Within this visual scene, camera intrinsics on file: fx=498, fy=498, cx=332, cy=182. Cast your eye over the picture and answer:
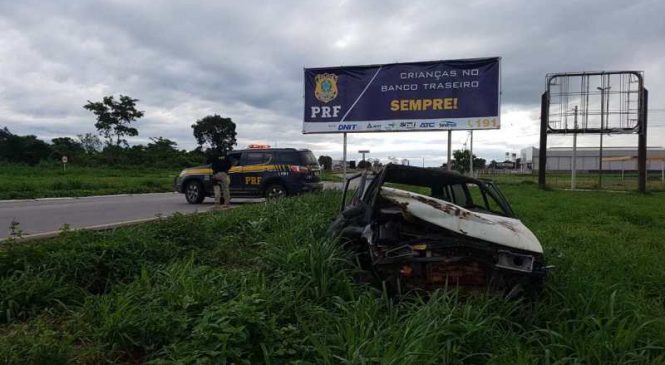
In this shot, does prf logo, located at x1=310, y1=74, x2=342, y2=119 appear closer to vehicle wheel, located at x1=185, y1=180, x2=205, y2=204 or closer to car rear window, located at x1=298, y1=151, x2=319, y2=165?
car rear window, located at x1=298, y1=151, x2=319, y2=165

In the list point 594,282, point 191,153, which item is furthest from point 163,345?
point 191,153

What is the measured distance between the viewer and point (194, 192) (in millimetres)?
15461

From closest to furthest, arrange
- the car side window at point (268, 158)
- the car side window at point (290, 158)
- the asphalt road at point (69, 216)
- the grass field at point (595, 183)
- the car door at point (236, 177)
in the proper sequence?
1. the asphalt road at point (69, 216)
2. the car side window at point (290, 158)
3. the car side window at point (268, 158)
4. the car door at point (236, 177)
5. the grass field at point (595, 183)

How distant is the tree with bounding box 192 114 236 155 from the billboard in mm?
66242

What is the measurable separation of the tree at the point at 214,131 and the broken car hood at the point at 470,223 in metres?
77.9

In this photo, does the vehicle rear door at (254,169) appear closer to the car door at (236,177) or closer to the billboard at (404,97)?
the car door at (236,177)

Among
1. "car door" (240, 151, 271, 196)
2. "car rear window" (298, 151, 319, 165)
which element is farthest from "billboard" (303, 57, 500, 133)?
"car door" (240, 151, 271, 196)

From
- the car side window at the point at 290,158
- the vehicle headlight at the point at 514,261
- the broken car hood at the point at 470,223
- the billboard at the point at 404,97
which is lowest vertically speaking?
the vehicle headlight at the point at 514,261

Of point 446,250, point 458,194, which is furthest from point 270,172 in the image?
point 446,250

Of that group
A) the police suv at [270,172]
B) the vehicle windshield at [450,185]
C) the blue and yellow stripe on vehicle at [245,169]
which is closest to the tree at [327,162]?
the blue and yellow stripe on vehicle at [245,169]

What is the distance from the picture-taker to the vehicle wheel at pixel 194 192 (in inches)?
606

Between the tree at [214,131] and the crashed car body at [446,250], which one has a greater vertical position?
the tree at [214,131]

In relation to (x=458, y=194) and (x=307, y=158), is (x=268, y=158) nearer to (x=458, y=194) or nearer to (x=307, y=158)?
(x=307, y=158)

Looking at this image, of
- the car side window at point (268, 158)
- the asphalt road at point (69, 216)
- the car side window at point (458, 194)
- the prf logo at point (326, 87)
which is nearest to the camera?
the car side window at point (458, 194)
